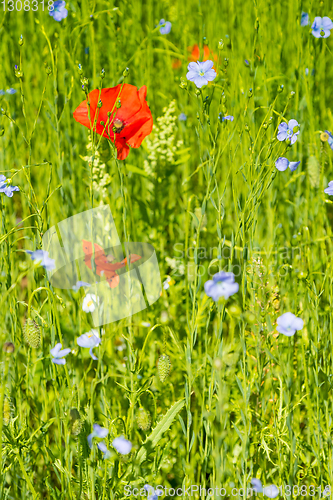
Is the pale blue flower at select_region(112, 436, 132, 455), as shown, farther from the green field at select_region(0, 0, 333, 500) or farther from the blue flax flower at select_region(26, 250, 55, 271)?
the blue flax flower at select_region(26, 250, 55, 271)

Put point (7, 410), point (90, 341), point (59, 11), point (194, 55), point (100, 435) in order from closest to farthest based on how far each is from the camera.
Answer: point (100, 435) < point (90, 341) < point (7, 410) < point (59, 11) < point (194, 55)

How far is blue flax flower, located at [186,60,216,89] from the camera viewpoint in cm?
83

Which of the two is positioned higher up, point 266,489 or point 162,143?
point 162,143

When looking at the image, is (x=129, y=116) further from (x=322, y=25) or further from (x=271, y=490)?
(x=271, y=490)

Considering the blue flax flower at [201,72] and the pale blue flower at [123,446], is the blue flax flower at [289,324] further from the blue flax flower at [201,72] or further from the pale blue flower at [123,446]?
the blue flax flower at [201,72]

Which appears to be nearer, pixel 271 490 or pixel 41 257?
pixel 41 257

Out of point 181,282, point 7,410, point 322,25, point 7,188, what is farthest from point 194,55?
point 7,410

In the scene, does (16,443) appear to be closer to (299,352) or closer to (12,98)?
(299,352)

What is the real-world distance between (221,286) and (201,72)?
47cm

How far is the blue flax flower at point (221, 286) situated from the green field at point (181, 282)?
4.1 inches

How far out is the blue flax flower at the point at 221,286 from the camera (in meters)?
0.58

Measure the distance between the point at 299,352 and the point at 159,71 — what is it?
1.29 m

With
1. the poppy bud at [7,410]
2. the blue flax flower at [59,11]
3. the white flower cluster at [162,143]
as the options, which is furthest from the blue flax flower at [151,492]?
the blue flax flower at [59,11]

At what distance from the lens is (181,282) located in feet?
4.17
